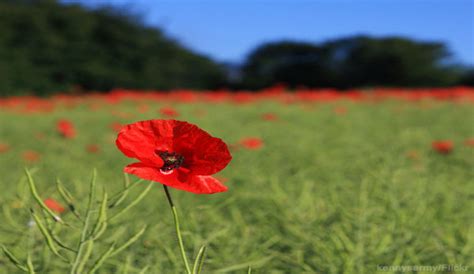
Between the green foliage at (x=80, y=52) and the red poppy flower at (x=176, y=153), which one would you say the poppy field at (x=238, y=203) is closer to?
the red poppy flower at (x=176, y=153)

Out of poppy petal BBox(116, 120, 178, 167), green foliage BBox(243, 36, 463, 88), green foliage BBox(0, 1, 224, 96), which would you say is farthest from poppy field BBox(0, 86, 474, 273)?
green foliage BBox(243, 36, 463, 88)

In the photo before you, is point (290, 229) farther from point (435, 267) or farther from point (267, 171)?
point (267, 171)

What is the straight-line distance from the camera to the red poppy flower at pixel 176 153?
0.69m

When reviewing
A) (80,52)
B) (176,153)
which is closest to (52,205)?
(176,153)

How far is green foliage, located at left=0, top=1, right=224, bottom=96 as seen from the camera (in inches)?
492

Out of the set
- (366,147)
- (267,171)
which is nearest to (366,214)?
(267,171)

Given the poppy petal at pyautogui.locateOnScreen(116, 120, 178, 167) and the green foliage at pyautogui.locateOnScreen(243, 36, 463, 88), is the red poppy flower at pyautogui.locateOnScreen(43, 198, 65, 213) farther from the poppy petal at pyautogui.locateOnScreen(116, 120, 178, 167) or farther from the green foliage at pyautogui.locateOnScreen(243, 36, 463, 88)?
the green foliage at pyautogui.locateOnScreen(243, 36, 463, 88)

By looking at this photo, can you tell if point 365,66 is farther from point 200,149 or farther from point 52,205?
point 200,149

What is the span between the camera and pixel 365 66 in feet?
59.9

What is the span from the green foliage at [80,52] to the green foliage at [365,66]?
171 inches

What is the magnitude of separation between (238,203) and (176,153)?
129 centimetres

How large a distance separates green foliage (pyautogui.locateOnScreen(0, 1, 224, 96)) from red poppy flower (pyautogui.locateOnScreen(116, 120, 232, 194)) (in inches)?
481

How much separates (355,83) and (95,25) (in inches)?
336

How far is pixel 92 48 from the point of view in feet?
43.9
